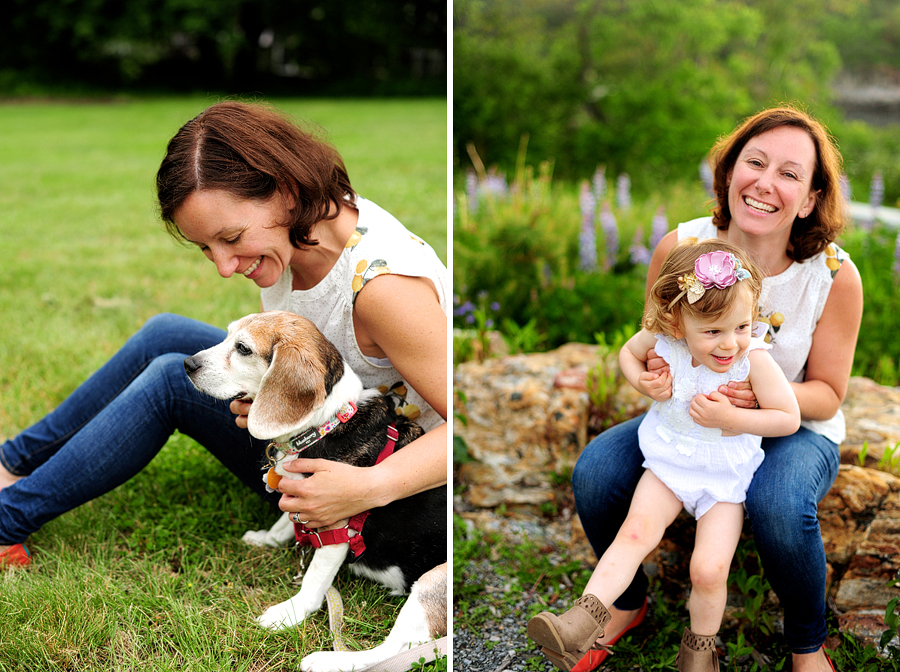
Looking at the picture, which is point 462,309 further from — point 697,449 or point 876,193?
point 876,193

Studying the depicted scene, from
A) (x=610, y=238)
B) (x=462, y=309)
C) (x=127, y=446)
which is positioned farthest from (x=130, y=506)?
(x=610, y=238)

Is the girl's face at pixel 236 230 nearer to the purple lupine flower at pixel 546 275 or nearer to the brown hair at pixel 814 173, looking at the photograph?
the brown hair at pixel 814 173

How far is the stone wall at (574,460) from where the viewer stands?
103 inches

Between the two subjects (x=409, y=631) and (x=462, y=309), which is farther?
(x=462, y=309)

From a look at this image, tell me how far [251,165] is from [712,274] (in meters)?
1.45

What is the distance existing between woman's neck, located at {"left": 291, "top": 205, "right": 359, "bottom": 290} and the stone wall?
1.33m

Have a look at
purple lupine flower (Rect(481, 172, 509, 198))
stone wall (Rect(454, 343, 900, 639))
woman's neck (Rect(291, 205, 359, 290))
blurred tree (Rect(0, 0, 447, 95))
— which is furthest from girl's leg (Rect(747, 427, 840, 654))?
blurred tree (Rect(0, 0, 447, 95))

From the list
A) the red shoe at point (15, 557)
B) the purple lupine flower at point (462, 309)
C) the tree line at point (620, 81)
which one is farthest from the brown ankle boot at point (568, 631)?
the tree line at point (620, 81)

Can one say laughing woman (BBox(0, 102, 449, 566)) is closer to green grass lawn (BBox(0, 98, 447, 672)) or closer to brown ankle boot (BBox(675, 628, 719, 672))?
green grass lawn (BBox(0, 98, 447, 672))

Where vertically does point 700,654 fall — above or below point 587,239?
below

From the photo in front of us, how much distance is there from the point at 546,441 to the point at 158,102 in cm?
2424

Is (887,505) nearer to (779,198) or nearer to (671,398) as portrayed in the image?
(671,398)

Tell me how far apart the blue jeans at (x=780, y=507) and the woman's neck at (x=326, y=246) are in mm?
1123

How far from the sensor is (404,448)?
243 cm
